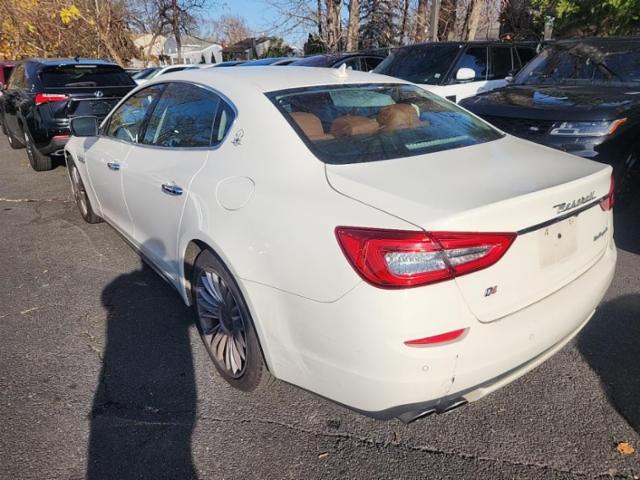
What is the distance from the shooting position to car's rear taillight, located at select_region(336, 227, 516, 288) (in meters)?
1.69

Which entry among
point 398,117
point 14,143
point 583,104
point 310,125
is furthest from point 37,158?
point 583,104

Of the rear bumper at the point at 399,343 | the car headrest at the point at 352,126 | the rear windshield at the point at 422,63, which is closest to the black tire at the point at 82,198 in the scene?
the car headrest at the point at 352,126

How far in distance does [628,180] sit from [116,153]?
14.8ft

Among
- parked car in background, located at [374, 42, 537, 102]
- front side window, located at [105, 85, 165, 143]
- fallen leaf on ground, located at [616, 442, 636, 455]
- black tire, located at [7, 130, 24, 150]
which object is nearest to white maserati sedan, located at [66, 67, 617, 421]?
fallen leaf on ground, located at [616, 442, 636, 455]

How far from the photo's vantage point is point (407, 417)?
1.87 meters

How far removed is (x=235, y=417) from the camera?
2436mm

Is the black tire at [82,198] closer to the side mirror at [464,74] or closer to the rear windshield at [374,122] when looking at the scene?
the rear windshield at [374,122]

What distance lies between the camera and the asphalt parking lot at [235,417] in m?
2.14

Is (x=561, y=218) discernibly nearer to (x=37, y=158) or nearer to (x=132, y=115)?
(x=132, y=115)

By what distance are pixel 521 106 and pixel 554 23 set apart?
10.6 m

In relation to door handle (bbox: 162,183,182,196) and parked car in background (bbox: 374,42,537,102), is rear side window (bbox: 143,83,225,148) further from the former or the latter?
parked car in background (bbox: 374,42,537,102)

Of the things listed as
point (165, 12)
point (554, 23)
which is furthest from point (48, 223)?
point (165, 12)

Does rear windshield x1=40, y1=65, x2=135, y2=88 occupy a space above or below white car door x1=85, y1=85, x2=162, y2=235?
above

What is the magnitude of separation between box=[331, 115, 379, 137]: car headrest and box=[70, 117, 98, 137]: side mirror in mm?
2679
